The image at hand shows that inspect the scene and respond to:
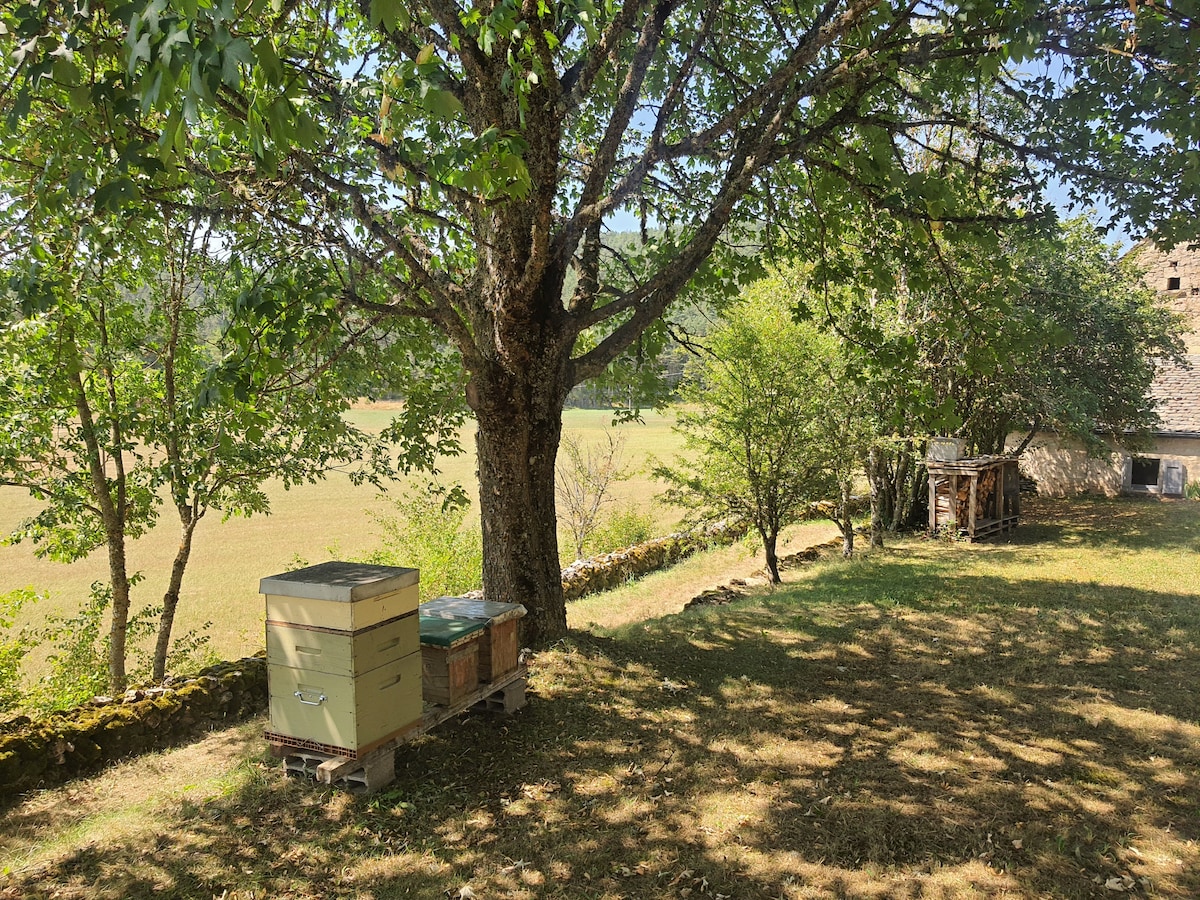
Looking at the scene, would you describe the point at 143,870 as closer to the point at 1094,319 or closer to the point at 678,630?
the point at 678,630

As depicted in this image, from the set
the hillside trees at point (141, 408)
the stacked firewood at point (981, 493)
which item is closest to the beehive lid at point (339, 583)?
the hillside trees at point (141, 408)

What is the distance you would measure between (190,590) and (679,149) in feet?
53.9

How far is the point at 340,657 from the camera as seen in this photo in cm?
418

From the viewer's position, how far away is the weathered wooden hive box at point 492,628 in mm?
5238

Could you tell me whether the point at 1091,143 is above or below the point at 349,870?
above

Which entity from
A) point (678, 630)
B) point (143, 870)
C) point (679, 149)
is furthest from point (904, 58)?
point (143, 870)

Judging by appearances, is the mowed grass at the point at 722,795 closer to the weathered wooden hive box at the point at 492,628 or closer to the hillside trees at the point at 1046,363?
the weathered wooden hive box at the point at 492,628

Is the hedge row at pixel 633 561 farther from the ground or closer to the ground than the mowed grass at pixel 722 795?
closer to the ground

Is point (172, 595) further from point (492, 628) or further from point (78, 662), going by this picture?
point (492, 628)

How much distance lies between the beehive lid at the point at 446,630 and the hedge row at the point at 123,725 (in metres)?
3.11

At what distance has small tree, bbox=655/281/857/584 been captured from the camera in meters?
11.4

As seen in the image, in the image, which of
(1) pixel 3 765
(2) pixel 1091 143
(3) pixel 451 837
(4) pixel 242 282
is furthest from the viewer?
(4) pixel 242 282

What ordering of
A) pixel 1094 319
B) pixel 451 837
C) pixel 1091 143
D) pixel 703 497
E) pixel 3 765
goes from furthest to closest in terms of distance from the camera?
1. pixel 1094 319
2. pixel 703 497
3. pixel 1091 143
4. pixel 3 765
5. pixel 451 837

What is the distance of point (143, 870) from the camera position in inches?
153
